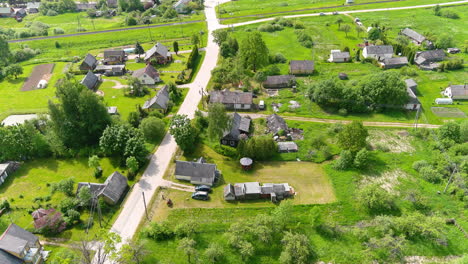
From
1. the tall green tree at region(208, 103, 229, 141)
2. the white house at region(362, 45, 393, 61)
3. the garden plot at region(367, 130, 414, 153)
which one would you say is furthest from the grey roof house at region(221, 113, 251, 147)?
the white house at region(362, 45, 393, 61)

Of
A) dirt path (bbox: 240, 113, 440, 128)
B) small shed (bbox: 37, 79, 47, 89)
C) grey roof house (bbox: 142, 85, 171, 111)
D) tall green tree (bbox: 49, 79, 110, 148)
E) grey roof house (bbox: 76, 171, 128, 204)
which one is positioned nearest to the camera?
grey roof house (bbox: 76, 171, 128, 204)

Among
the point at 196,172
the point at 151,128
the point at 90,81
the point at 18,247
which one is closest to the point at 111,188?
the point at 196,172

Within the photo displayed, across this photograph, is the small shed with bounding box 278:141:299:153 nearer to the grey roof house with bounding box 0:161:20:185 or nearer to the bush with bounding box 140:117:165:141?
the bush with bounding box 140:117:165:141

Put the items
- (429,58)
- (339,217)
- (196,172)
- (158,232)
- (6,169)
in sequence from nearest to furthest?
(158,232), (339,217), (196,172), (6,169), (429,58)

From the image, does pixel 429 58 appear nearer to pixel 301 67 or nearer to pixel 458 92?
pixel 458 92

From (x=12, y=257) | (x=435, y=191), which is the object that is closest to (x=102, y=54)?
(x=12, y=257)

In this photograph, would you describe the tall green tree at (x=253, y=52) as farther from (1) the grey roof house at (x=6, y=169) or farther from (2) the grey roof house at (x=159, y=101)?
(1) the grey roof house at (x=6, y=169)
